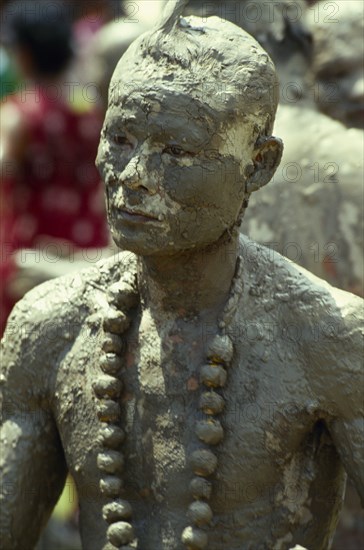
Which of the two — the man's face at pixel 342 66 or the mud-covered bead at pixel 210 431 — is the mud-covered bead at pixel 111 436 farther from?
the man's face at pixel 342 66

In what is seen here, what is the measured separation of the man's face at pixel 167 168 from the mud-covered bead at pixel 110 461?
352 millimetres

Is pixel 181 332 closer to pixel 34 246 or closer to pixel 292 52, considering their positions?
pixel 292 52

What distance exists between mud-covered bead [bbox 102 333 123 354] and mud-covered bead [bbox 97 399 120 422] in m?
0.08

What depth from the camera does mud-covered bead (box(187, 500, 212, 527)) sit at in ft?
8.55

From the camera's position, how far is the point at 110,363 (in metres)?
2.65

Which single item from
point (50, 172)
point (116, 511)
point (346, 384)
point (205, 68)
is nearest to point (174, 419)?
point (116, 511)

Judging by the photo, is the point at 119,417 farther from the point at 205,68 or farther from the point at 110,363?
the point at 205,68

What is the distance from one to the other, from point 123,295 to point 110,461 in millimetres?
266

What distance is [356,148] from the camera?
3.62 metres

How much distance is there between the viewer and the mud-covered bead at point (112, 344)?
266 cm

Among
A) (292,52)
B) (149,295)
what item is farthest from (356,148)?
(149,295)

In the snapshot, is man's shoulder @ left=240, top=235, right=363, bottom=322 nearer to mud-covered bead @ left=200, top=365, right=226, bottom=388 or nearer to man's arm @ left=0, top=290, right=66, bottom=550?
mud-covered bead @ left=200, top=365, right=226, bottom=388

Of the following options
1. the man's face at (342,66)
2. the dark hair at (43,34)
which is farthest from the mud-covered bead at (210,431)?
the dark hair at (43,34)

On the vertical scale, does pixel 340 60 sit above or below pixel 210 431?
above
